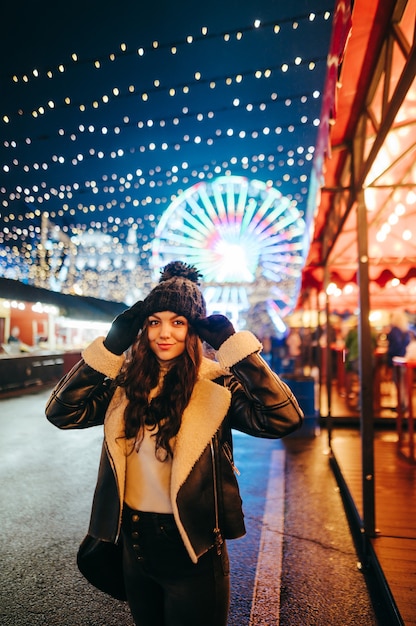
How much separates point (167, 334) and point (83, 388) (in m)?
0.38

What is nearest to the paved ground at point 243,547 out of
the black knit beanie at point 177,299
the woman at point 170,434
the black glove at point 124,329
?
the woman at point 170,434

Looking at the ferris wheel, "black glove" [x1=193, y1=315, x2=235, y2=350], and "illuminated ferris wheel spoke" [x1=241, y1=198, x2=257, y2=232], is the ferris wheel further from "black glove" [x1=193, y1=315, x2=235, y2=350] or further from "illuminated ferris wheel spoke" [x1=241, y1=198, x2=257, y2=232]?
"black glove" [x1=193, y1=315, x2=235, y2=350]

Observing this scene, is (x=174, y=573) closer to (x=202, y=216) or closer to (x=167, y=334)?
(x=167, y=334)

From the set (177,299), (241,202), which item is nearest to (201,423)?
(177,299)

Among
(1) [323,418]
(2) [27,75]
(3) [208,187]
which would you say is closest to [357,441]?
(1) [323,418]

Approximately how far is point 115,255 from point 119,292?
284 cm

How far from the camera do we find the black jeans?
1.32m

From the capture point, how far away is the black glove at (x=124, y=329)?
1.58m

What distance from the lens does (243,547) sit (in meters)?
3.03

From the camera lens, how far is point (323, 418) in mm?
7172

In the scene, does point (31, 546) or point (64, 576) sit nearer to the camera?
point (64, 576)

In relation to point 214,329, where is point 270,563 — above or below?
below

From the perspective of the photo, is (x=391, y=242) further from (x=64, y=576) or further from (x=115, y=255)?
(x=115, y=255)

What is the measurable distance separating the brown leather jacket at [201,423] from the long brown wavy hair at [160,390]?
36mm
